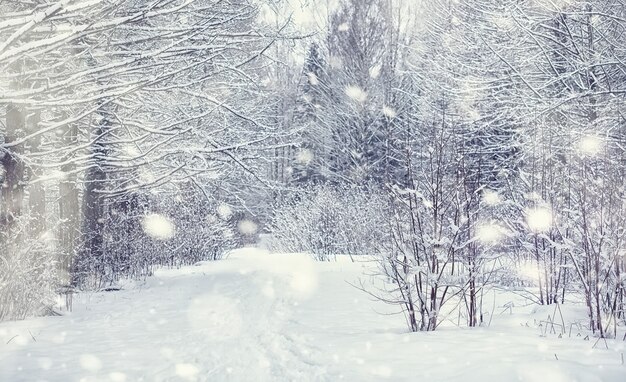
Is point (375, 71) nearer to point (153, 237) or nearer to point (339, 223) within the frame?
point (339, 223)

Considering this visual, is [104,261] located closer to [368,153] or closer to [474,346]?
[474,346]

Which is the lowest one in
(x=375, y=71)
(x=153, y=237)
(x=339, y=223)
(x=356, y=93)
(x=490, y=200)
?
(x=153, y=237)

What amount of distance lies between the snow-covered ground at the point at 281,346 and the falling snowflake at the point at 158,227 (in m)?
4.52

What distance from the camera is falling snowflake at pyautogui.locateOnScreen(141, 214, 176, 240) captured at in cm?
1133

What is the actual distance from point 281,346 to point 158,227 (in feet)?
28.8

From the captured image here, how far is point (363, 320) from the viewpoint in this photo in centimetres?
513

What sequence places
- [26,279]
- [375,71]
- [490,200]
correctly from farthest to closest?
[375,71]
[490,200]
[26,279]

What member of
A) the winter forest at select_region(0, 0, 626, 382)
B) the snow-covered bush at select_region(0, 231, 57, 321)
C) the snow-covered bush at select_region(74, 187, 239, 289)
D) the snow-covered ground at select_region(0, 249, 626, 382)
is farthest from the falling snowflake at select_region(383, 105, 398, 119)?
the snow-covered bush at select_region(0, 231, 57, 321)

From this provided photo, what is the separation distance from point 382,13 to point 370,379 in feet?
62.6

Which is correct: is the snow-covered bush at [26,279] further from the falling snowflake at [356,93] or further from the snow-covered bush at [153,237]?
the falling snowflake at [356,93]

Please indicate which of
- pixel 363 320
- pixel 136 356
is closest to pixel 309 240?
pixel 363 320

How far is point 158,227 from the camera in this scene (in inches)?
479

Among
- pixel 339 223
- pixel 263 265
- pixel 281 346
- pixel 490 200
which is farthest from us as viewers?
pixel 339 223

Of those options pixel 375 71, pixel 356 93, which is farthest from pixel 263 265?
pixel 375 71
